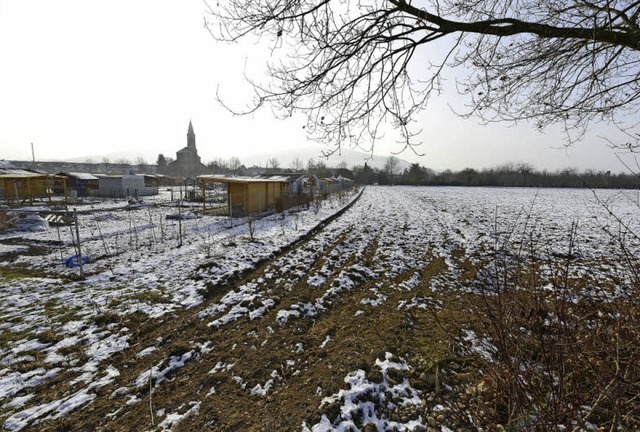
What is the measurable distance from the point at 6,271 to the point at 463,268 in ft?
41.8

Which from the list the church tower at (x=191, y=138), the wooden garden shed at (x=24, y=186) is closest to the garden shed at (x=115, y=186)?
the wooden garden shed at (x=24, y=186)

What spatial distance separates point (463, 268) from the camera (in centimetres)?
766

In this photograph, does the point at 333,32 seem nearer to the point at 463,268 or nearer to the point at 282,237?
the point at 463,268

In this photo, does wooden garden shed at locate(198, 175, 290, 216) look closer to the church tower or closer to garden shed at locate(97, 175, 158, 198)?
garden shed at locate(97, 175, 158, 198)

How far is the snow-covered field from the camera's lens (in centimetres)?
314

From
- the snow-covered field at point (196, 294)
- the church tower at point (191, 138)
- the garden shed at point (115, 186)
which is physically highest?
the church tower at point (191, 138)

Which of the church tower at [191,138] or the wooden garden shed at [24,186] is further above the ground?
the church tower at [191,138]

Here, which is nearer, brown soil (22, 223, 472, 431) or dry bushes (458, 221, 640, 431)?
dry bushes (458, 221, 640, 431)

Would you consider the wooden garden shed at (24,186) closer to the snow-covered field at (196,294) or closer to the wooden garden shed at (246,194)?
the snow-covered field at (196,294)

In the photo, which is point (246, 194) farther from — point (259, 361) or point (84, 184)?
point (84, 184)

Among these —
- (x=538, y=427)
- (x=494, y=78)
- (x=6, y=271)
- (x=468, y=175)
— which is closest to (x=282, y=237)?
(x=6, y=271)

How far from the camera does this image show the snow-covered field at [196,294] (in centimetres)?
314

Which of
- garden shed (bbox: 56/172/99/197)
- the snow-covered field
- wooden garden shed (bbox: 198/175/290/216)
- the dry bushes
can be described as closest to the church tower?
garden shed (bbox: 56/172/99/197)

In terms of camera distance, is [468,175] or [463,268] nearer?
[463,268]
